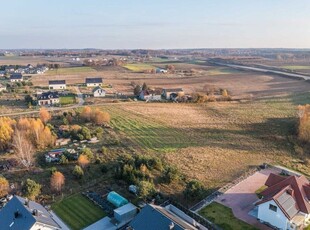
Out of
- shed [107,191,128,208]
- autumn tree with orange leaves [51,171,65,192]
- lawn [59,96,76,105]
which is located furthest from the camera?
lawn [59,96,76,105]

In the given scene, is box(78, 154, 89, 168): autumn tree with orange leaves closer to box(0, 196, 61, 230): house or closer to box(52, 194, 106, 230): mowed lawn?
box(52, 194, 106, 230): mowed lawn

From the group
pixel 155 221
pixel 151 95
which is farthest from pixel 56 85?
pixel 155 221

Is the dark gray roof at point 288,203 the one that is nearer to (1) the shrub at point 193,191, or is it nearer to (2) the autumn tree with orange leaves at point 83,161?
(1) the shrub at point 193,191

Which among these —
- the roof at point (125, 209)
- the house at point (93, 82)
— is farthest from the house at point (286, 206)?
the house at point (93, 82)

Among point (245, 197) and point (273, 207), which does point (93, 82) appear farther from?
point (273, 207)

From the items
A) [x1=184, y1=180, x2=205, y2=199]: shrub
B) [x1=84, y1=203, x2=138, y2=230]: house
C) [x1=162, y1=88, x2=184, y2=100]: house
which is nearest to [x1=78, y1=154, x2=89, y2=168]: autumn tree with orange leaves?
[x1=84, y1=203, x2=138, y2=230]: house

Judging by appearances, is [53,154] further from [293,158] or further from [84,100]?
[84,100]
